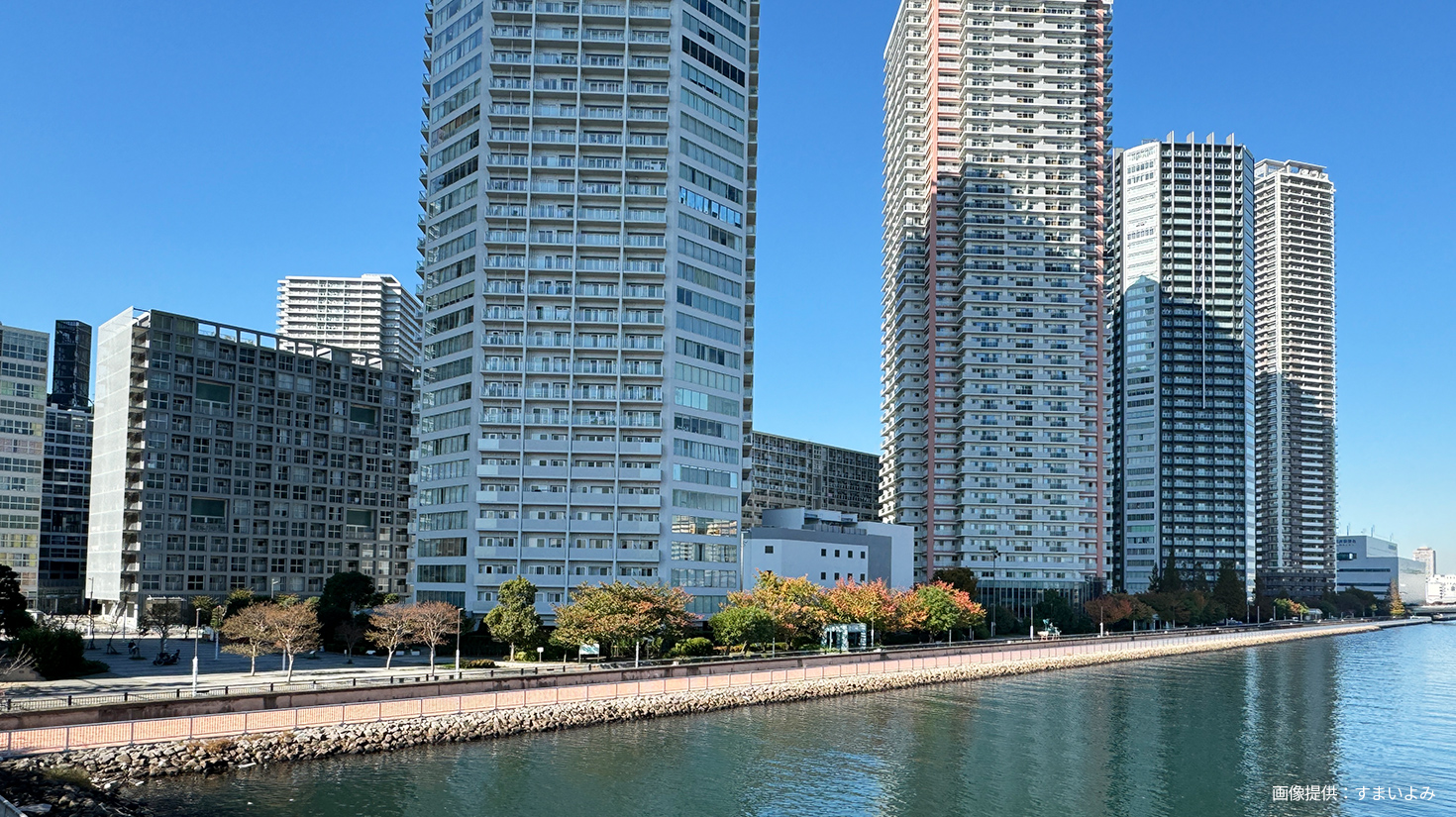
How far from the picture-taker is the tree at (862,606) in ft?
413

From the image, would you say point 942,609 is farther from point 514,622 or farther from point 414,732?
point 414,732

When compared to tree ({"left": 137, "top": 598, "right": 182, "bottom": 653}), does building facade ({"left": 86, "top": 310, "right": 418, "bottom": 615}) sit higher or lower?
higher

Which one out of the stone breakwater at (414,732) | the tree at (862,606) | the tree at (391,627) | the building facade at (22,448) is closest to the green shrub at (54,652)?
the tree at (391,627)

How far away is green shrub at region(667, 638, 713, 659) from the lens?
10225 centimetres

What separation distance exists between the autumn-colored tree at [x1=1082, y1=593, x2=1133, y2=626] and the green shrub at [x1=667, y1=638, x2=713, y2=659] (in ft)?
360

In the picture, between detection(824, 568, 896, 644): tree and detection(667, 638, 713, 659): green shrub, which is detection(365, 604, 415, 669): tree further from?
detection(824, 568, 896, 644): tree

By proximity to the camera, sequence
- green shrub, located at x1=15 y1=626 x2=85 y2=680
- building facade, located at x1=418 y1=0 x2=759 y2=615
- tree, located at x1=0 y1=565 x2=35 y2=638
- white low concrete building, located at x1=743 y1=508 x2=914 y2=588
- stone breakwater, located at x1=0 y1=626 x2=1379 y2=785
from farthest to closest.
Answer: white low concrete building, located at x1=743 y1=508 x2=914 y2=588
building facade, located at x1=418 y1=0 x2=759 y2=615
tree, located at x1=0 y1=565 x2=35 y2=638
green shrub, located at x1=15 y1=626 x2=85 y2=680
stone breakwater, located at x1=0 y1=626 x2=1379 y2=785

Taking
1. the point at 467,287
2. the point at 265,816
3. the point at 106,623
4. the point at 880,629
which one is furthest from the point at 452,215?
the point at 265,816

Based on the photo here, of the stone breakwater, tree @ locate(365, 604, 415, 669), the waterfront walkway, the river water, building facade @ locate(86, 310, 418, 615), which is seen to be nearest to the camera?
the river water

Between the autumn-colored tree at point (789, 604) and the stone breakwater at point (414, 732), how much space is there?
12335mm

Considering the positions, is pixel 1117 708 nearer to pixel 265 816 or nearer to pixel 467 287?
pixel 265 816

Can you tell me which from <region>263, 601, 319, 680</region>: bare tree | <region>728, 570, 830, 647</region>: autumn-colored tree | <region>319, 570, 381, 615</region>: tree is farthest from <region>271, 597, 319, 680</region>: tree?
<region>728, 570, 830, 647</region>: autumn-colored tree

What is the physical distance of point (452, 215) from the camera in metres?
134

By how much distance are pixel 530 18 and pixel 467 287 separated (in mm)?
33793
